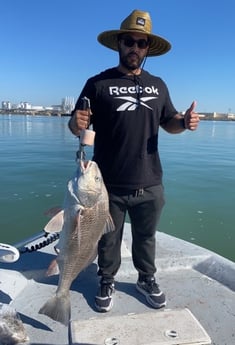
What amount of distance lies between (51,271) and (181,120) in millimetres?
1682

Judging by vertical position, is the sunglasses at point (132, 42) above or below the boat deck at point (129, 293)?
above

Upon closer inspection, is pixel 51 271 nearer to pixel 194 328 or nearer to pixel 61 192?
pixel 194 328

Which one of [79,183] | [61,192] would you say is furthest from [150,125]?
[61,192]

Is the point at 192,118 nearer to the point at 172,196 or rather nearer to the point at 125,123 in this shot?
the point at 125,123

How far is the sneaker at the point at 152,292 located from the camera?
316cm

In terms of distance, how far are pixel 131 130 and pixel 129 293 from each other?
1572 mm

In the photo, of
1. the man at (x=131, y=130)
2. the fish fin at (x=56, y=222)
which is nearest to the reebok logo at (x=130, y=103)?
the man at (x=131, y=130)

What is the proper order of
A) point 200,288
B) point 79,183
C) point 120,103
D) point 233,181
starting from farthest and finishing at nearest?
point 233,181 < point 200,288 < point 120,103 < point 79,183

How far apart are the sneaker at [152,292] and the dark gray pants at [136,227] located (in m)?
0.08

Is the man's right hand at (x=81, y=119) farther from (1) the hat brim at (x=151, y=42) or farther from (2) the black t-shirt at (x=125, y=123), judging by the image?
(1) the hat brim at (x=151, y=42)

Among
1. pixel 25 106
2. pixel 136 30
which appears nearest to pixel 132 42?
pixel 136 30

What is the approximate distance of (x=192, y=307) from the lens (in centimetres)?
313

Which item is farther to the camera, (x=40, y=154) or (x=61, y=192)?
(x=40, y=154)

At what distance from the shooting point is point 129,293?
3379mm
